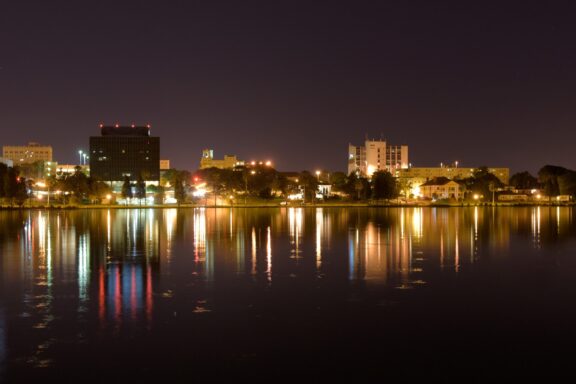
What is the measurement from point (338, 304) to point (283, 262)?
7.38 m

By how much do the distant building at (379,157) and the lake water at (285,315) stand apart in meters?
166

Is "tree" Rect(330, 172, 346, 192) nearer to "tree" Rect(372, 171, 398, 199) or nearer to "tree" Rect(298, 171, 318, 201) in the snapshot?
"tree" Rect(298, 171, 318, 201)

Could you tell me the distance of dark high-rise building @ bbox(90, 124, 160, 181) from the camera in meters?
143

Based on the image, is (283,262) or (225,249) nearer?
(283,262)

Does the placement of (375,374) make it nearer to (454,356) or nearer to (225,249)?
(454,356)

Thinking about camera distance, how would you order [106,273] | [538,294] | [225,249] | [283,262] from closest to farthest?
[538,294] < [106,273] < [283,262] < [225,249]

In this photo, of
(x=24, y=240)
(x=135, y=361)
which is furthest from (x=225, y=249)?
(x=135, y=361)

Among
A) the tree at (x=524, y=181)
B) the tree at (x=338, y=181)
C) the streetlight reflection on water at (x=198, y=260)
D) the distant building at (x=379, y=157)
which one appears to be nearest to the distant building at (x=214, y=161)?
the distant building at (x=379, y=157)

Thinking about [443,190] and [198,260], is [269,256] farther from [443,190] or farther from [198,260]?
[443,190]

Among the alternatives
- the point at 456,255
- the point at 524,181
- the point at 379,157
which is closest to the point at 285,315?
the point at 456,255

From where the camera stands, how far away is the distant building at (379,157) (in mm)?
188625

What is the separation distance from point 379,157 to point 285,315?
179 metres

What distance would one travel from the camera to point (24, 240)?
2977cm

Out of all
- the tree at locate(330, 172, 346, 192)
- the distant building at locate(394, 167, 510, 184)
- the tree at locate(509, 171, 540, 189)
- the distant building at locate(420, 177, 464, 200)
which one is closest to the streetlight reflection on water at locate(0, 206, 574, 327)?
the tree at locate(330, 172, 346, 192)
